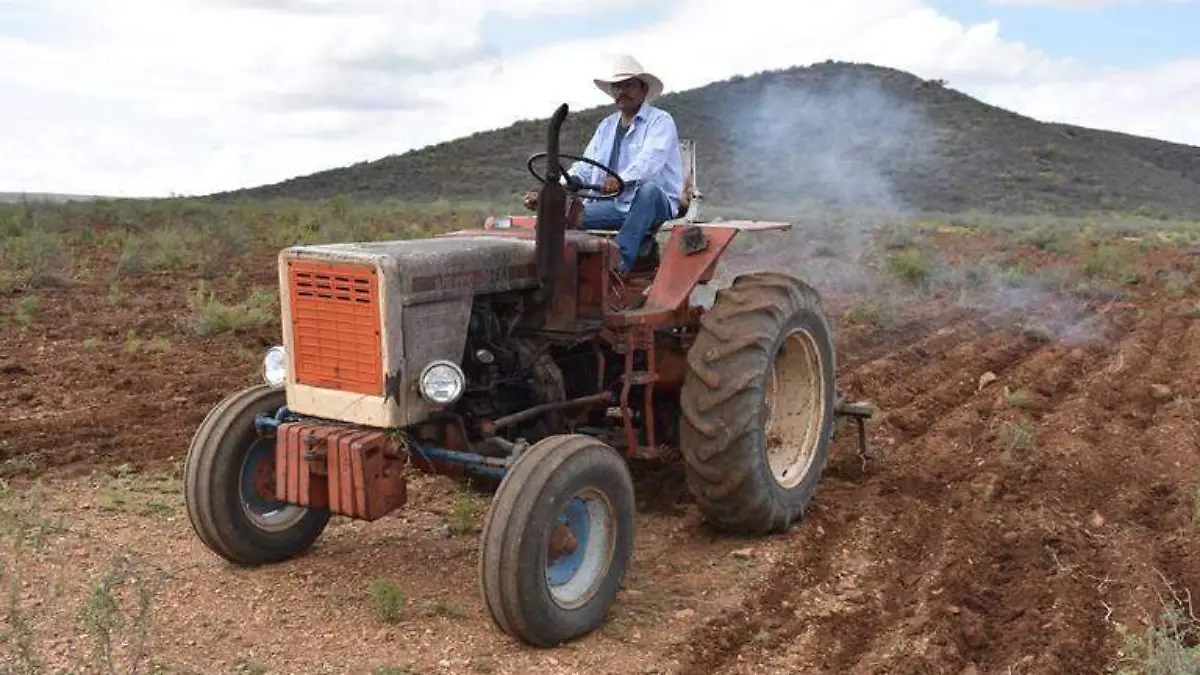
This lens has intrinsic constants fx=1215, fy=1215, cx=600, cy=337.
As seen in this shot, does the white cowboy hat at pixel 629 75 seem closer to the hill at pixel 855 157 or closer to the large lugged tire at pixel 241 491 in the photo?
the large lugged tire at pixel 241 491

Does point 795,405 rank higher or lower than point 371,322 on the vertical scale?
lower

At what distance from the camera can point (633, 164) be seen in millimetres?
6109

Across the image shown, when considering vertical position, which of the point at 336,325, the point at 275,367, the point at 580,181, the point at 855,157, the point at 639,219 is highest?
the point at 855,157

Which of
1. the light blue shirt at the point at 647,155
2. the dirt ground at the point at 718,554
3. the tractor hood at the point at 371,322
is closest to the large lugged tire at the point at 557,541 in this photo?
the dirt ground at the point at 718,554

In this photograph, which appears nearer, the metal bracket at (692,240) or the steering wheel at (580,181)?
the steering wheel at (580,181)

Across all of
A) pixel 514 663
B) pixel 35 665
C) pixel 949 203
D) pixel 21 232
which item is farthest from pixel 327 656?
pixel 949 203

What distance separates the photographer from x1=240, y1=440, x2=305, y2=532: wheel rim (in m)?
5.35

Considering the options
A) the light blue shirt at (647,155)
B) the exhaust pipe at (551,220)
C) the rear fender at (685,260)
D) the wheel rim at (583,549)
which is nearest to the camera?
the wheel rim at (583,549)

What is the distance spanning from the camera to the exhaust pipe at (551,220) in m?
4.99

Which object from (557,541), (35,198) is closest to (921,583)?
(557,541)

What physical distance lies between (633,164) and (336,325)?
1928 millimetres

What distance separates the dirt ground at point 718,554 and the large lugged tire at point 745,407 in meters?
0.21

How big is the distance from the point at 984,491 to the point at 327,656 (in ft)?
12.1

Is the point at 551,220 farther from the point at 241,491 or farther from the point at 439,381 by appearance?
the point at 241,491
